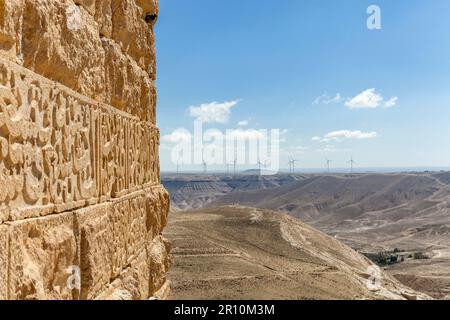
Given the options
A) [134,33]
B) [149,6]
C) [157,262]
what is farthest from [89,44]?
[157,262]

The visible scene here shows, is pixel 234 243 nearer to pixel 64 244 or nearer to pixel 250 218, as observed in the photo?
pixel 250 218

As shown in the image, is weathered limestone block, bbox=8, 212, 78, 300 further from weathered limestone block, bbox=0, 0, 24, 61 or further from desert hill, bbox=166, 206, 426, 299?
desert hill, bbox=166, 206, 426, 299

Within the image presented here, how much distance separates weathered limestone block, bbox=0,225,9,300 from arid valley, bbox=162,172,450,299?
1422cm

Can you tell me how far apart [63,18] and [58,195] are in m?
0.98

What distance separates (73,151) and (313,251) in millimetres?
26542

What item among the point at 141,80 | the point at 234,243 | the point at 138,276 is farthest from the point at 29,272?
the point at 234,243

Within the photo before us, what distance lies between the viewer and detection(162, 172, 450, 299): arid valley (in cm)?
1828

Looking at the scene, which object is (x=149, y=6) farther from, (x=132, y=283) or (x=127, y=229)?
(x=132, y=283)

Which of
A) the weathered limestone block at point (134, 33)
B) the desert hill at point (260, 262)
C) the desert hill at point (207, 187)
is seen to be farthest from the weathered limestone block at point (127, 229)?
the desert hill at point (207, 187)

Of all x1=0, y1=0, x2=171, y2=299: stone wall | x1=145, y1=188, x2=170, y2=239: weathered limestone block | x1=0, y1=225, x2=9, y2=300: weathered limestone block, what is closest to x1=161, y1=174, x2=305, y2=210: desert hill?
x1=145, y1=188, x2=170, y2=239: weathered limestone block

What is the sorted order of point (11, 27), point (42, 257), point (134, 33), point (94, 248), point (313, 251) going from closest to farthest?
1. point (11, 27)
2. point (42, 257)
3. point (94, 248)
4. point (134, 33)
5. point (313, 251)

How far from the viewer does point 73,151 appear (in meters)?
2.73

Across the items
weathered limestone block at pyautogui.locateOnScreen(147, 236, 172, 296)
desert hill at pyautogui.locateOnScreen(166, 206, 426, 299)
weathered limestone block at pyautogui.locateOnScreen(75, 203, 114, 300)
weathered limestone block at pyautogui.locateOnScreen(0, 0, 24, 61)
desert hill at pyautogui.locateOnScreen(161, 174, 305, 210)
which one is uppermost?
weathered limestone block at pyautogui.locateOnScreen(0, 0, 24, 61)

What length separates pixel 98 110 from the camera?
3.14m
